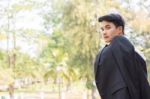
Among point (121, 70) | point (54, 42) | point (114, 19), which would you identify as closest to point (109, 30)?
point (114, 19)

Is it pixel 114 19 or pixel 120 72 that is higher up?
pixel 114 19

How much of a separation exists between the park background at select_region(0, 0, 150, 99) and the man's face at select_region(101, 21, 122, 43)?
100 inches

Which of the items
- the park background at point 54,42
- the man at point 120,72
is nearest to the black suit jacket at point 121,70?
the man at point 120,72

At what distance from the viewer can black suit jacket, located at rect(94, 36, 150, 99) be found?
1335 millimetres

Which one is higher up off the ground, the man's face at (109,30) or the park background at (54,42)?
the man's face at (109,30)

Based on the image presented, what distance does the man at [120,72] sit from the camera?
4.36 feet

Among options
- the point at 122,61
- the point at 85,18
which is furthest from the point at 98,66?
the point at 85,18

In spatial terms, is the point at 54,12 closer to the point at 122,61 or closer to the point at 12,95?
the point at 12,95

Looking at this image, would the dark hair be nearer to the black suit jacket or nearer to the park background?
the black suit jacket

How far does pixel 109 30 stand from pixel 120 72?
0.18m

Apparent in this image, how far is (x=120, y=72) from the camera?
1.34 metres

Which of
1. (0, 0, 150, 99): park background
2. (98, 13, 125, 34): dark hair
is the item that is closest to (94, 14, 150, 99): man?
(98, 13, 125, 34): dark hair

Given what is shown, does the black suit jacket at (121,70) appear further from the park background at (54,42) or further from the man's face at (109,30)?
the park background at (54,42)

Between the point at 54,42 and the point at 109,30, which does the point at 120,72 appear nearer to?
the point at 109,30
